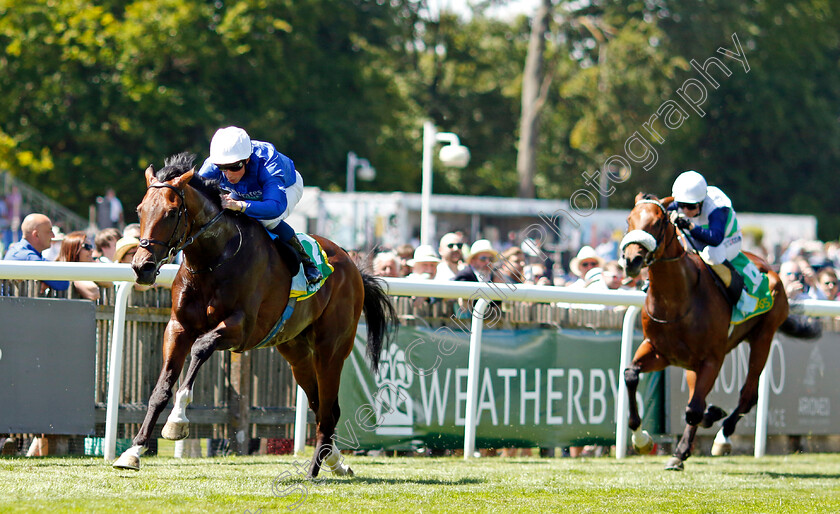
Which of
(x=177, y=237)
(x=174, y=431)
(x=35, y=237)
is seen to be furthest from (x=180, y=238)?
(x=35, y=237)

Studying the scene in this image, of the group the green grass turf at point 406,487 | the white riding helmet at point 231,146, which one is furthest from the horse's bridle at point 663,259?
the white riding helmet at point 231,146

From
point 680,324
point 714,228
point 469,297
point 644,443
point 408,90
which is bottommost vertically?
point 644,443

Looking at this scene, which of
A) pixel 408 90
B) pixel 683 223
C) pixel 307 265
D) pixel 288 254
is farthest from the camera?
pixel 408 90

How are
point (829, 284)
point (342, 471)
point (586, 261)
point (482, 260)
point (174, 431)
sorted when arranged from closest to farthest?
point (174, 431) < point (342, 471) < point (482, 260) < point (586, 261) < point (829, 284)

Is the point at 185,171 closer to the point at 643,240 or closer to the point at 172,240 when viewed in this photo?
the point at 172,240

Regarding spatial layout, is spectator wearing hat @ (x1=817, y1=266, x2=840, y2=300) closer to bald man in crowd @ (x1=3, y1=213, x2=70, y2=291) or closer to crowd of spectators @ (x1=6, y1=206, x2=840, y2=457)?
crowd of spectators @ (x1=6, y1=206, x2=840, y2=457)

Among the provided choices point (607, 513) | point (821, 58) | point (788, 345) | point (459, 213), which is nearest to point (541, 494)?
point (607, 513)

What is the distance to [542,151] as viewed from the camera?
39.8 m

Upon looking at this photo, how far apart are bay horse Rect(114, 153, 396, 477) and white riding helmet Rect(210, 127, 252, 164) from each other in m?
0.18

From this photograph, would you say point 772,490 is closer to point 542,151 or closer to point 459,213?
point 459,213

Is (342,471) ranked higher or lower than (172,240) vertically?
lower

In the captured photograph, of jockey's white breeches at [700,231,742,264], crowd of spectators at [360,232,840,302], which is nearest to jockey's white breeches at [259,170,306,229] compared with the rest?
crowd of spectators at [360,232,840,302]

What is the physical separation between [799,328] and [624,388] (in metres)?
1.58

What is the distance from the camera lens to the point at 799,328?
895 centimetres
